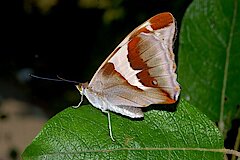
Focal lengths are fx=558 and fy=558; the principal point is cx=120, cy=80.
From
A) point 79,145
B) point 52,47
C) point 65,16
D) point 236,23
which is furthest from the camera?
point 52,47

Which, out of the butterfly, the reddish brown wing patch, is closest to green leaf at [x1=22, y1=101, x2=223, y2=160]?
the butterfly

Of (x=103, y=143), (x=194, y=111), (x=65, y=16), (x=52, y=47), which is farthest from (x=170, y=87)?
(x=52, y=47)

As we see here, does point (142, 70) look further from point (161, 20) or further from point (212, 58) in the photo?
point (212, 58)

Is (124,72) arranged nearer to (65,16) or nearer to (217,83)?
(217,83)

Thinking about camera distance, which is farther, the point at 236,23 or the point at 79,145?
the point at 236,23

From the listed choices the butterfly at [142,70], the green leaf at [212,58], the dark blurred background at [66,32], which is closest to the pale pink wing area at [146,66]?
the butterfly at [142,70]
